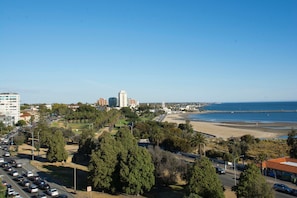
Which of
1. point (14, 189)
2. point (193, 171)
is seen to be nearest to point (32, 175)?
point (14, 189)

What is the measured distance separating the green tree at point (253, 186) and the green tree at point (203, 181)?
70.5 inches

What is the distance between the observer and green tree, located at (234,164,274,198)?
21.2 m

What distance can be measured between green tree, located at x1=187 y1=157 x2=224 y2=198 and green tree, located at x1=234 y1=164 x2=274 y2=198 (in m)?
1.79

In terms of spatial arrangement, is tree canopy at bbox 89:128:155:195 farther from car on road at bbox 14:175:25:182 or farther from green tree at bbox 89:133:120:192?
car on road at bbox 14:175:25:182

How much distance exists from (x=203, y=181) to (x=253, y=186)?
442 centimetres

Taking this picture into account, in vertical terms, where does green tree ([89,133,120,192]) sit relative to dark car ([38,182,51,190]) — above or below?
above

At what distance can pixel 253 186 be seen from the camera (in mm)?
21875

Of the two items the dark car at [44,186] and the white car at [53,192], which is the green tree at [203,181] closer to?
the white car at [53,192]

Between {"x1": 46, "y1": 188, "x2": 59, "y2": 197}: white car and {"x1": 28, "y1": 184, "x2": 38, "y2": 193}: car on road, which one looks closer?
{"x1": 46, "y1": 188, "x2": 59, "y2": 197}: white car

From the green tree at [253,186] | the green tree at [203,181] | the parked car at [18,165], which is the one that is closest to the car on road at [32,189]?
the parked car at [18,165]

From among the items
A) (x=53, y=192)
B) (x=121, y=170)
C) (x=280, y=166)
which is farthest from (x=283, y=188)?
(x=53, y=192)

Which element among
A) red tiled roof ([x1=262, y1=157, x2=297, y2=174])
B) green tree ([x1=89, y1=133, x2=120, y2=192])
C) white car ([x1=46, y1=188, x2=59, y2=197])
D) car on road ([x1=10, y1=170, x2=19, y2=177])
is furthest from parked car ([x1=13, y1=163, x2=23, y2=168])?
red tiled roof ([x1=262, y1=157, x2=297, y2=174])

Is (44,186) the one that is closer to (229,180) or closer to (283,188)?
(229,180)

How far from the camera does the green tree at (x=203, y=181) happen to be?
24211mm
